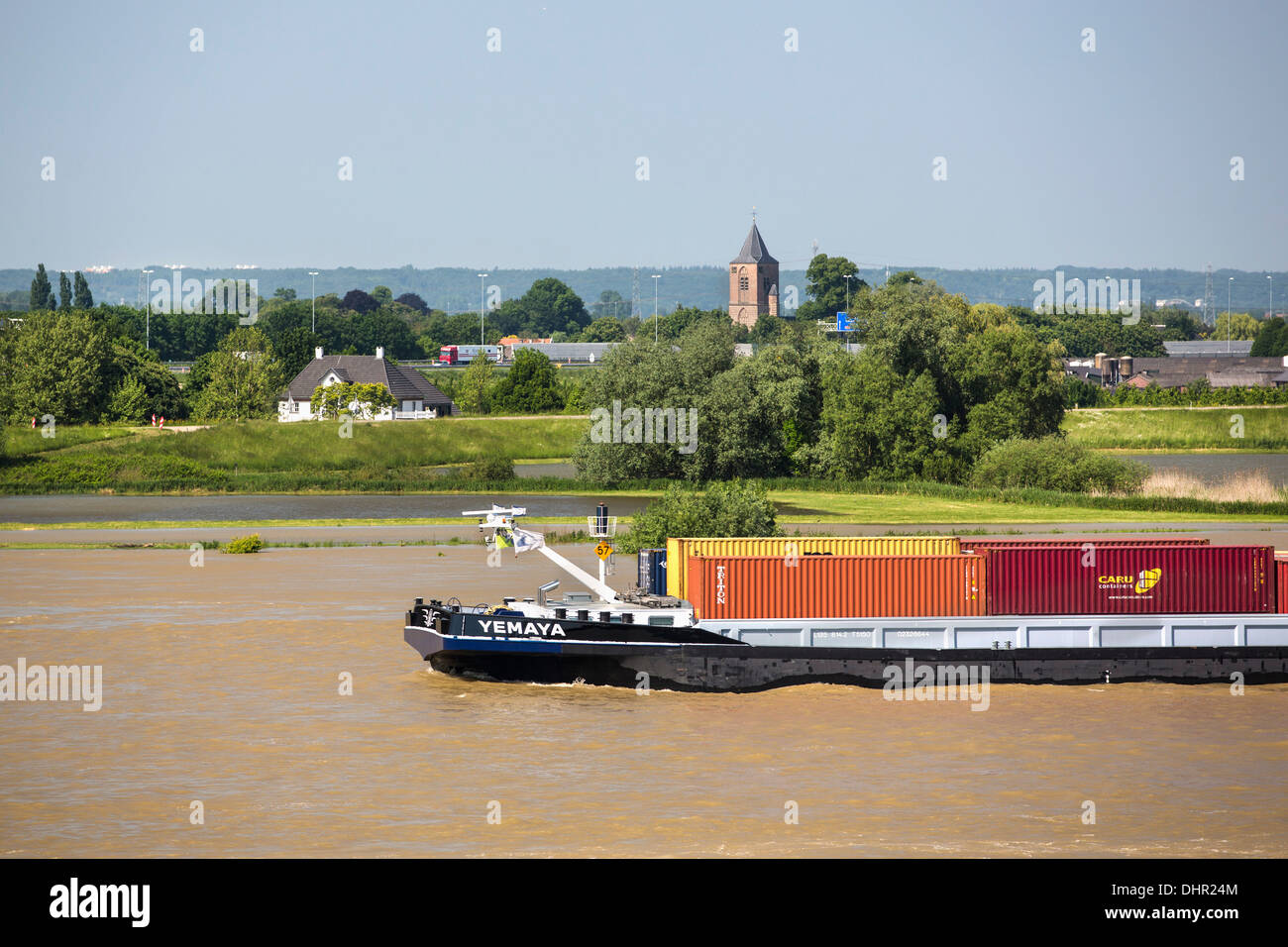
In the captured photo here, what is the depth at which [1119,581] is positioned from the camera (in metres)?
40.8

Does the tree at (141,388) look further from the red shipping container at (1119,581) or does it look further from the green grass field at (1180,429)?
the red shipping container at (1119,581)

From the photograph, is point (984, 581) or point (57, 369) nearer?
point (984, 581)

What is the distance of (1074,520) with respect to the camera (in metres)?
82.4

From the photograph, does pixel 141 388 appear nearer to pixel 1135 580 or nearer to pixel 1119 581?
pixel 1119 581

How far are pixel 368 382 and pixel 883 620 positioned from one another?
148788mm

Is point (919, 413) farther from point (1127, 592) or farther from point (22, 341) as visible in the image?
point (22, 341)

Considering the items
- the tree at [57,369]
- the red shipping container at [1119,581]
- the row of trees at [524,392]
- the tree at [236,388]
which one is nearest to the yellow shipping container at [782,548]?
the red shipping container at [1119,581]

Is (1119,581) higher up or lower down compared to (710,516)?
lower down

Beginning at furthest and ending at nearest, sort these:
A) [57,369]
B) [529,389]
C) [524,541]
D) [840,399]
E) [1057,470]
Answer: [529,389], [57,369], [840,399], [1057,470], [524,541]

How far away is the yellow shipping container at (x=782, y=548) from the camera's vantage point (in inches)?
1625

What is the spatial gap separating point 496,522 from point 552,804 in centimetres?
1110

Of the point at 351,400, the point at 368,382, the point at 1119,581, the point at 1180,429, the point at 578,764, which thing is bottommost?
the point at 578,764

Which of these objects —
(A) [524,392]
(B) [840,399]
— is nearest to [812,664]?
(B) [840,399]

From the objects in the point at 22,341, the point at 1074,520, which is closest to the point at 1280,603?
the point at 1074,520
